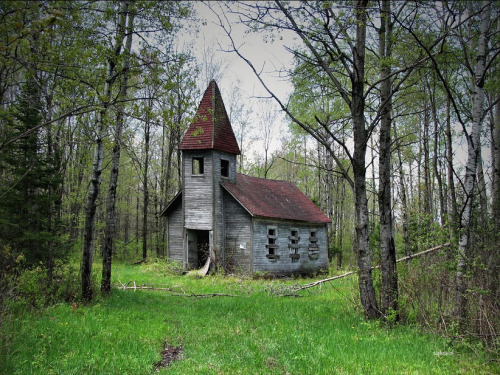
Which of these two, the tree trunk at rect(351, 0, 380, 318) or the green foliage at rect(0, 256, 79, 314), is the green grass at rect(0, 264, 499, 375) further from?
the tree trunk at rect(351, 0, 380, 318)

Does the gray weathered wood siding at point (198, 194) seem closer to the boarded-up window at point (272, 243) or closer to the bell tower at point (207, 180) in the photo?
the bell tower at point (207, 180)

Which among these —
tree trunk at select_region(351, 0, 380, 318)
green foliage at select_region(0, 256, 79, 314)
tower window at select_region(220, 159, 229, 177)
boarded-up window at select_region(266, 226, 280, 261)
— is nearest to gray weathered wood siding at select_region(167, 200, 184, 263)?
tower window at select_region(220, 159, 229, 177)

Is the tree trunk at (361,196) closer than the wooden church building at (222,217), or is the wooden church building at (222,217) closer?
the tree trunk at (361,196)

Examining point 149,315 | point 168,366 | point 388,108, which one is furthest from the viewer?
point 149,315

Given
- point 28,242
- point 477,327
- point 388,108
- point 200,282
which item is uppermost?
point 388,108

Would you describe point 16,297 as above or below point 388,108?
below

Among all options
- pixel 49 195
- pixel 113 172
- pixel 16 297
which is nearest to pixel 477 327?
pixel 16 297

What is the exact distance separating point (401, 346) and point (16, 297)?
26.0ft

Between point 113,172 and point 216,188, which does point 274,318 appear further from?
point 216,188

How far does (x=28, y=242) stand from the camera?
10.8 meters

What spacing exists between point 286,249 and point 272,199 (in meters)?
3.56

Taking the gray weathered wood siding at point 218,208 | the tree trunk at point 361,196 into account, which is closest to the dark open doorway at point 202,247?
the gray weathered wood siding at point 218,208

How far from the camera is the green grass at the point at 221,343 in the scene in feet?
16.1

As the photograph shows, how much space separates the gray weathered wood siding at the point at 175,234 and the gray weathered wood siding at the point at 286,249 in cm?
488
